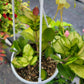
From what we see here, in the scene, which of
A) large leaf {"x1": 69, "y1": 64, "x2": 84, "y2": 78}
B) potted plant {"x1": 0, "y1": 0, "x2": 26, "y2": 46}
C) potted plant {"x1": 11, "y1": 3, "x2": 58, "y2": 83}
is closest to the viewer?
large leaf {"x1": 69, "y1": 64, "x2": 84, "y2": 78}

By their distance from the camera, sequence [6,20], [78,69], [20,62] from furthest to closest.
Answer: [6,20]
[20,62]
[78,69]

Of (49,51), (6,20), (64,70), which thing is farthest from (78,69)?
(6,20)

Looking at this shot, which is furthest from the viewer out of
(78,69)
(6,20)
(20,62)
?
(6,20)

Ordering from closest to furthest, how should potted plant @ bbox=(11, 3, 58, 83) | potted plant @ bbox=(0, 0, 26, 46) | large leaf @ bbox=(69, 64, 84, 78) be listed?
large leaf @ bbox=(69, 64, 84, 78) < potted plant @ bbox=(11, 3, 58, 83) < potted plant @ bbox=(0, 0, 26, 46)

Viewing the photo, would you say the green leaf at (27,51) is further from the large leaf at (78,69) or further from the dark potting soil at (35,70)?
the large leaf at (78,69)

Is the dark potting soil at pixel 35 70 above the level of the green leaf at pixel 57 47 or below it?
below

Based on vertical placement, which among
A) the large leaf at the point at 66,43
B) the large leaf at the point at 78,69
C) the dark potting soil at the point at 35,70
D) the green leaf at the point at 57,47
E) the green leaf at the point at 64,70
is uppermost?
the large leaf at the point at 66,43

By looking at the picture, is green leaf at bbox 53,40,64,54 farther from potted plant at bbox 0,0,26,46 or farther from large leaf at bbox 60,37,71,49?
potted plant at bbox 0,0,26,46

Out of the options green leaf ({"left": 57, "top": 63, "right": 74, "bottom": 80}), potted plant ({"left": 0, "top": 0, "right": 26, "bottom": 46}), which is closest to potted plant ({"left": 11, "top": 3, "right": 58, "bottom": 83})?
green leaf ({"left": 57, "top": 63, "right": 74, "bottom": 80})

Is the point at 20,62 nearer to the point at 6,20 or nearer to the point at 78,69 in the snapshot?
the point at 78,69

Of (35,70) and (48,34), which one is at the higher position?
(48,34)

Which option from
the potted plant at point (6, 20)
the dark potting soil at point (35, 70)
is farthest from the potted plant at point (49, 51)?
the potted plant at point (6, 20)

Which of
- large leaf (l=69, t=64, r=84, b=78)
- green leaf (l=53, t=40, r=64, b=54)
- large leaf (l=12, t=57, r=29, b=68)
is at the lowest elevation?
large leaf (l=12, t=57, r=29, b=68)

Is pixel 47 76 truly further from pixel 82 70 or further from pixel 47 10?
pixel 47 10
